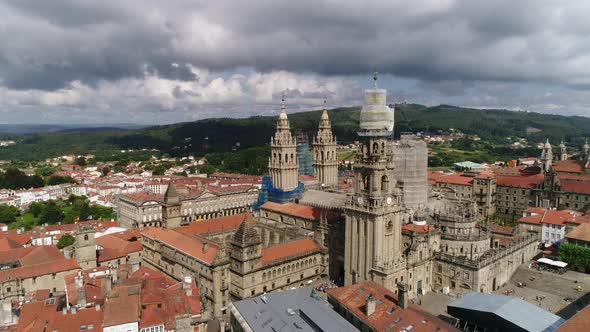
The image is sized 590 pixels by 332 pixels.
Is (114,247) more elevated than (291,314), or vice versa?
(291,314)

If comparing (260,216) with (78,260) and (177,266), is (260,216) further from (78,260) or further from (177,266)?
(78,260)

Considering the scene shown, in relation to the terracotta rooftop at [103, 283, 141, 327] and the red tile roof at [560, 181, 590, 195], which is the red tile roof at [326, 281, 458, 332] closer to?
the terracotta rooftop at [103, 283, 141, 327]

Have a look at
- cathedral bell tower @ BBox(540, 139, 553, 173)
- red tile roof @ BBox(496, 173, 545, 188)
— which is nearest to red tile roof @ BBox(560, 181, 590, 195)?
red tile roof @ BBox(496, 173, 545, 188)

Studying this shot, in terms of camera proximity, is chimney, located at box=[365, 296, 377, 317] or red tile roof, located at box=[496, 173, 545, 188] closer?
chimney, located at box=[365, 296, 377, 317]

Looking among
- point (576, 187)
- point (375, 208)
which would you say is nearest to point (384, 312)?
point (375, 208)

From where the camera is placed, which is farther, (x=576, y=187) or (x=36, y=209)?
(x=36, y=209)

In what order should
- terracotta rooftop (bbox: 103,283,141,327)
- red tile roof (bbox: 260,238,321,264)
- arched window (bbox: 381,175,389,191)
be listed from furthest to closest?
red tile roof (bbox: 260,238,321,264) < arched window (bbox: 381,175,389,191) < terracotta rooftop (bbox: 103,283,141,327)

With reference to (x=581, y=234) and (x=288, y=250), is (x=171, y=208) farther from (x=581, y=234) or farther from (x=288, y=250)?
(x=581, y=234)
